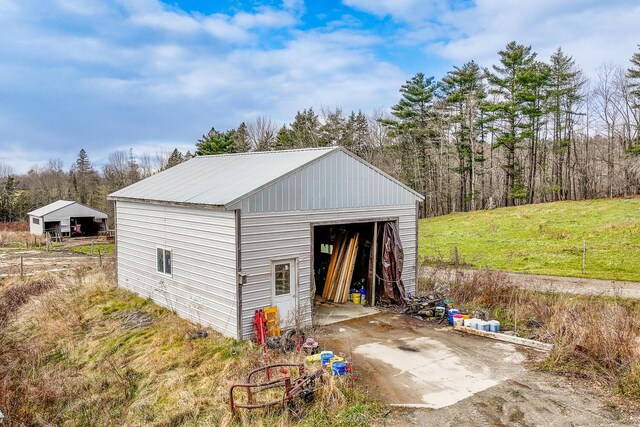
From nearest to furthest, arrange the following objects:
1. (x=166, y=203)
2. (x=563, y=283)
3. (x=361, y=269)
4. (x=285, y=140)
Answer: (x=166, y=203)
(x=361, y=269)
(x=563, y=283)
(x=285, y=140)

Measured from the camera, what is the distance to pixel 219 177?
43.2 feet

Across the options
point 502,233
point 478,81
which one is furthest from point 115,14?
point 478,81

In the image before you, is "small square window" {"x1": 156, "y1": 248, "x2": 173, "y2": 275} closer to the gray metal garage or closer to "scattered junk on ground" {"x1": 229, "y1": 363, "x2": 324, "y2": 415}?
the gray metal garage

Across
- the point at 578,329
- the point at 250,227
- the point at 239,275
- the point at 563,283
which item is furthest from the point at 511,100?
the point at 239,275

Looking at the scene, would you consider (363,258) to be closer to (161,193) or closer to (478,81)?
(161,193)

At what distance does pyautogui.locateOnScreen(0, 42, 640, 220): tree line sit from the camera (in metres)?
38.4

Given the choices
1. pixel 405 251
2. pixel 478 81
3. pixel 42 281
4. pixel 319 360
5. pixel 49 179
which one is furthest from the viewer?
pixel 49 179

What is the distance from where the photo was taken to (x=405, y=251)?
1380 centimetres

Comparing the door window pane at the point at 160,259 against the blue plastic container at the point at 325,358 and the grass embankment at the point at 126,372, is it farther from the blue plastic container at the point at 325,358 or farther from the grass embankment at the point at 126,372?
the blue plastic container at the point at 325,358

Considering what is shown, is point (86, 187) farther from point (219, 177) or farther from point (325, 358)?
point (325, 358)

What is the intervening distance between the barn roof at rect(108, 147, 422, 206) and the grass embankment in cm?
327

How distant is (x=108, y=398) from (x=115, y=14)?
12424mm

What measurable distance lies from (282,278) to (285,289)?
289 mm

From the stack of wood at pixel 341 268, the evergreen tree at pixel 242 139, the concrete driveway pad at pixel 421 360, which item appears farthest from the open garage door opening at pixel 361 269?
the evergreen tree at pixel 242 139
